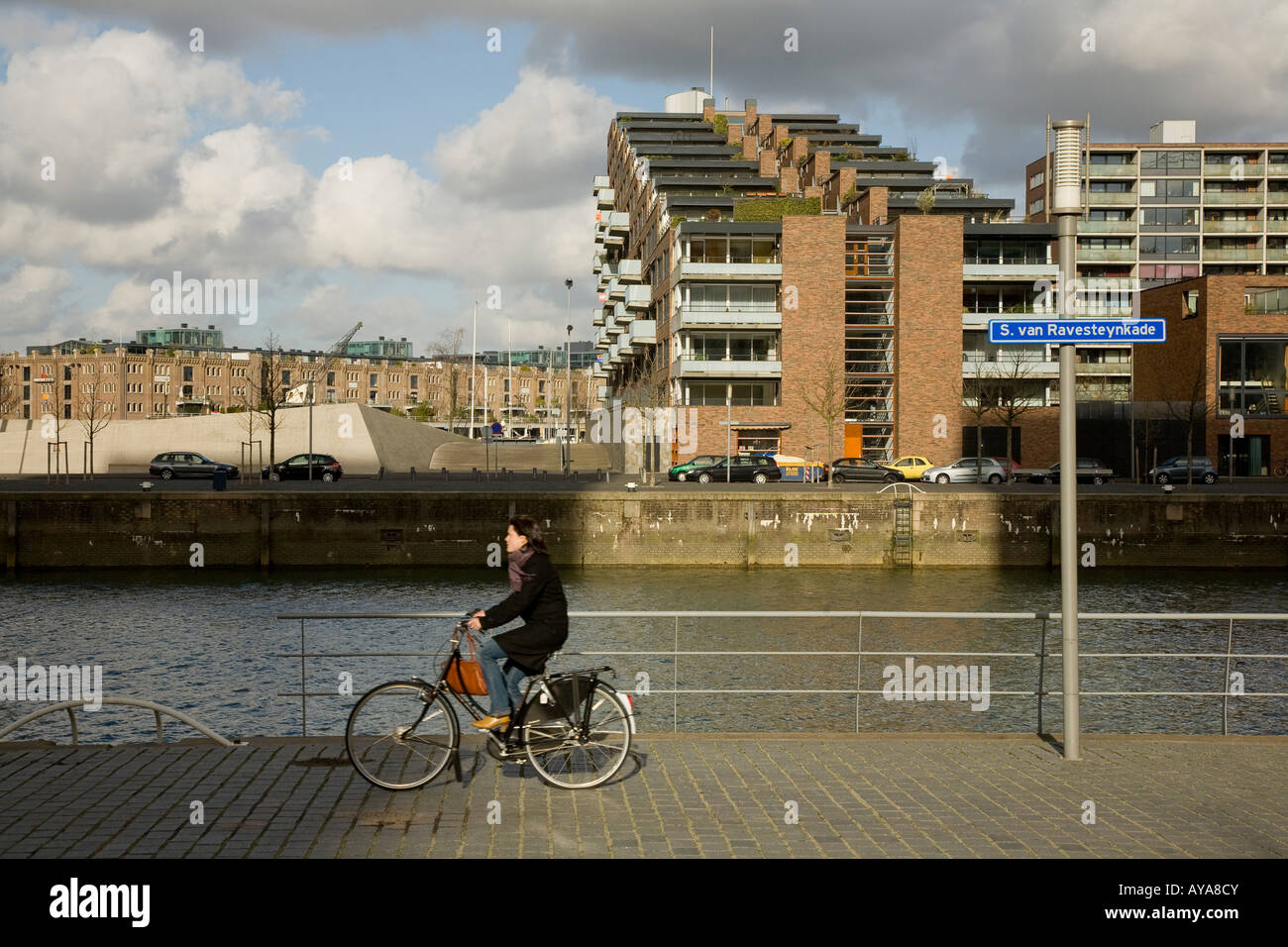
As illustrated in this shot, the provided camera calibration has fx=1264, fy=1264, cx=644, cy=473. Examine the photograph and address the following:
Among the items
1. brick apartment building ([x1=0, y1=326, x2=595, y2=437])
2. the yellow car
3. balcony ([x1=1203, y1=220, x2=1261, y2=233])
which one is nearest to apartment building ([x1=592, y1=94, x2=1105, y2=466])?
the yellow car

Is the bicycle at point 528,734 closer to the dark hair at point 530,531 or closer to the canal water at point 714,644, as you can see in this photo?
the dark hair at point 530,531

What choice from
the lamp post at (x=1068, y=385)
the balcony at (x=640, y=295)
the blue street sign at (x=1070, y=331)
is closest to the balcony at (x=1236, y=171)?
the balcony at (x=640, y=295)

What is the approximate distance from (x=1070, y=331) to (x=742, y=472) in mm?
51525

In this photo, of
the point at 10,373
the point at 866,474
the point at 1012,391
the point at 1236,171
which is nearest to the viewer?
the point at 866,474

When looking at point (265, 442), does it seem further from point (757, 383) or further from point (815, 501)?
point (815, 501)

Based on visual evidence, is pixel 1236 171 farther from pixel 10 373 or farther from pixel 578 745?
pixel 10 373

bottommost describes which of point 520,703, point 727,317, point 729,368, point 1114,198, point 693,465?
point 520,703

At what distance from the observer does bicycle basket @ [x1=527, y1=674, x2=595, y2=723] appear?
335 inches

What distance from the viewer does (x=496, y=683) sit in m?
8.55

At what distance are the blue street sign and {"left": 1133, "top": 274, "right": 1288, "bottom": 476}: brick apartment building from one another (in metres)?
61.0

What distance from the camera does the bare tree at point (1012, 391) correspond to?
6856cm

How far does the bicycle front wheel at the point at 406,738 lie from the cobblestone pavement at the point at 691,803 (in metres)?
0.16

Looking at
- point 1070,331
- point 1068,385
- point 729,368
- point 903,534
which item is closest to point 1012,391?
point 729,368
